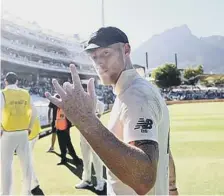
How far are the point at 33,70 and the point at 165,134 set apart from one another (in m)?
36.3

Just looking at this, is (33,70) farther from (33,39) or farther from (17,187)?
(17,187)

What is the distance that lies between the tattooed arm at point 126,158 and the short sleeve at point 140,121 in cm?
5

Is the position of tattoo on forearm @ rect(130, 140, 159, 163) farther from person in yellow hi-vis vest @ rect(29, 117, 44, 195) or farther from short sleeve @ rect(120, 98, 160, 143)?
person in yellow hi-vis vest @ rect(29, 117, 44, 195)

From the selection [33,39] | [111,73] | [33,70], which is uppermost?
[33,39]

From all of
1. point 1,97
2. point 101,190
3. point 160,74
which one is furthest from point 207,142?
point 160,74

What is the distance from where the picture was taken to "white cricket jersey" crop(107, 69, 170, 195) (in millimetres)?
1487

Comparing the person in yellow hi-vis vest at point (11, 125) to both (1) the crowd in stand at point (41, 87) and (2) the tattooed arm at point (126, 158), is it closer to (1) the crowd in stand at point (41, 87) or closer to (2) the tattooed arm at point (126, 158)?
(2) the tattooed arm at point (126, 158)

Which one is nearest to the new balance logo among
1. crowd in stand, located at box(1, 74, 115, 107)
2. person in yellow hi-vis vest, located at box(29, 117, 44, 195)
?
person in yellow hi-vis vest, located at box(29, 117, 44, 195)

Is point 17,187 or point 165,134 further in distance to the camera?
point 17,187

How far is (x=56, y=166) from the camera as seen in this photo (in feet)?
25.3

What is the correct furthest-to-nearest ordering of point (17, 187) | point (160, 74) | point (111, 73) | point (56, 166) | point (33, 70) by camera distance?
point (160, 74) → point (33, 70) → point (56, 166) → point (17, 187) → point (111, 73)

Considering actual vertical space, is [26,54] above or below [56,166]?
above

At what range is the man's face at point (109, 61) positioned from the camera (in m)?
1.73

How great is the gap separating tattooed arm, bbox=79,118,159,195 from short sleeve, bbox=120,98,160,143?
2.1 inches
